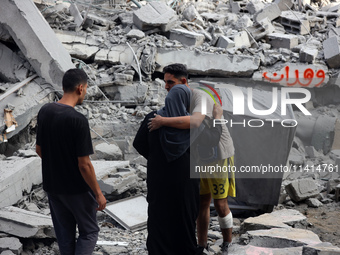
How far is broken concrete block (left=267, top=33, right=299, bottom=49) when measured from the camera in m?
9.07

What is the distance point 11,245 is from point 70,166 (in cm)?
136

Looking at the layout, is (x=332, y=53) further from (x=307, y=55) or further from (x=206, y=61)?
(x=206, y=61)

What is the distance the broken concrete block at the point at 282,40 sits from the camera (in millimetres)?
9070

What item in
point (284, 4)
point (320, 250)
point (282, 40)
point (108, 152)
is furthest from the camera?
point (284, 4)

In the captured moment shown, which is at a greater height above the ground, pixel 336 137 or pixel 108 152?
pixel 108 152

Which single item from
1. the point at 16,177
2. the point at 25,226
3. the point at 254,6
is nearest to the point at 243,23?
the point at 254,6

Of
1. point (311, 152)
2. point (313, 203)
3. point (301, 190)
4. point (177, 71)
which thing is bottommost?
point (311, 152)

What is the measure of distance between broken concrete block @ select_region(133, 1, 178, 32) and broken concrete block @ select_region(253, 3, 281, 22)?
2365 mm

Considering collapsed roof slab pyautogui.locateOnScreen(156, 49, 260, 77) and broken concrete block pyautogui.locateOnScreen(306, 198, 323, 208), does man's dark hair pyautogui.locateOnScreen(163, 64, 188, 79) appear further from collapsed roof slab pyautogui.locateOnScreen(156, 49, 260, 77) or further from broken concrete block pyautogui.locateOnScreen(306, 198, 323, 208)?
collapsed roof slab pyautogui.locateOnScreen(156, 49, 260, 77)

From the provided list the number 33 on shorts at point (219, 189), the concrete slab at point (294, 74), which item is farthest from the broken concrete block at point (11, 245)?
the concrete slab at point (294, 74)

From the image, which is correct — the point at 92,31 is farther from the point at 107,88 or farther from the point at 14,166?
the point at 14,166

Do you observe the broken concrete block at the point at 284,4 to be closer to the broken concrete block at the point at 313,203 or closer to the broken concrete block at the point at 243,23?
the broken concrete block at the point at 243,23

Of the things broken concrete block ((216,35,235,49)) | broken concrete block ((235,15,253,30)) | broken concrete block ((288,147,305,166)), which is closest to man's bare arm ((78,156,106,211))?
broken concrete block ((288,147,305,166))

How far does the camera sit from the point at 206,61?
832 centimetres
